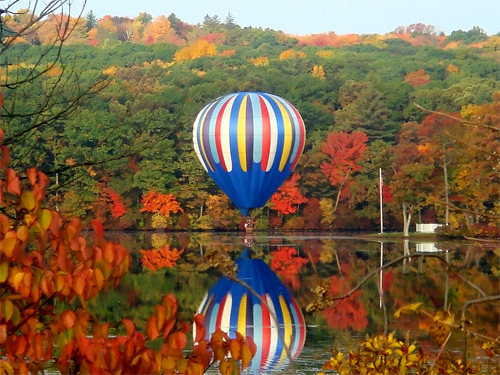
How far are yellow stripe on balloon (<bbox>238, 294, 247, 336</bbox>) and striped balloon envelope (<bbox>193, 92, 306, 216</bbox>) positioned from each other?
15.6 metres

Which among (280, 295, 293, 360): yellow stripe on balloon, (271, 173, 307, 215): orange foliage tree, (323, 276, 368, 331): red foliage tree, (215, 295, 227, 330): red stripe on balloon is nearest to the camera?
(280, 295, 293, 360): yellow stripe on balloon

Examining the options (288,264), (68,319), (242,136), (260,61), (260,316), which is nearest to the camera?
(68,319)

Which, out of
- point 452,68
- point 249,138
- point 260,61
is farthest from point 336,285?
point 260,61

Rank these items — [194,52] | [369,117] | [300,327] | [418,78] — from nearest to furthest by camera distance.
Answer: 1. [300,327]
2. [369,117]
3. [418,78]
4. [194,52]

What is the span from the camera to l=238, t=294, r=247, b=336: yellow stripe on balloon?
A: 16.5 m

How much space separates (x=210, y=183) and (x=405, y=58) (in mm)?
29442

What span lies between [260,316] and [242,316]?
0.65 meters

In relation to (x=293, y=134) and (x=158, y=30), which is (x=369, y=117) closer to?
(x=293, y=134)

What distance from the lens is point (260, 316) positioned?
18844 millimetres

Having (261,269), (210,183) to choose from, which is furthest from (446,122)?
(261,269)

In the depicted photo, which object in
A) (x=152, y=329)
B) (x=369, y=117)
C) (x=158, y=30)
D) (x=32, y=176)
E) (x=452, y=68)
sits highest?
(x=158, y=30)

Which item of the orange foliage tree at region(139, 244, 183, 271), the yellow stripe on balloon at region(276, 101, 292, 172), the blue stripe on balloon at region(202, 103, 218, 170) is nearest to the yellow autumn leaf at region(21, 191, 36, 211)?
the orange foliage tree at region(139, 244, 183, 271)

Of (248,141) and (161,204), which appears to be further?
(161,204)

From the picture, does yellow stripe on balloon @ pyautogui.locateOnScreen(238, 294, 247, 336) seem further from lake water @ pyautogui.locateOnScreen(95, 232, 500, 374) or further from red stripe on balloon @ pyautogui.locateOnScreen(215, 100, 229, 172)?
red stripe on balloon @ pyautogui.locateOnScreen(215, 100, 229, 172)
